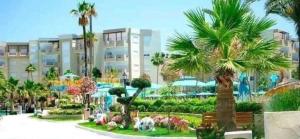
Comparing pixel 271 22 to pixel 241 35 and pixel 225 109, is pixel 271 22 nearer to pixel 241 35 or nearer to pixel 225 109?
pixel 241 35

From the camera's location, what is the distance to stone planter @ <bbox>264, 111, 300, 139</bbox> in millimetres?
11273

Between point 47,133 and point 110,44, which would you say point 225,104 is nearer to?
point 47,133

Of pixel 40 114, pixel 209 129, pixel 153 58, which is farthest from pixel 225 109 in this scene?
pixel 153 58

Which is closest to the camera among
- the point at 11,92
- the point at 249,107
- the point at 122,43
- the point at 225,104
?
the point at 225,104

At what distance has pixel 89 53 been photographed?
346 ft

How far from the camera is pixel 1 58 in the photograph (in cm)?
12312

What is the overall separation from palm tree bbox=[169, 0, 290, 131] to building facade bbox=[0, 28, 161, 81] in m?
83.0

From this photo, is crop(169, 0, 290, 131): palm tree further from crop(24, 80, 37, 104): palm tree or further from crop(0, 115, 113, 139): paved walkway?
crop(24, 80, 37, 104): palm tree

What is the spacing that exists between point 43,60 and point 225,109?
10531cm

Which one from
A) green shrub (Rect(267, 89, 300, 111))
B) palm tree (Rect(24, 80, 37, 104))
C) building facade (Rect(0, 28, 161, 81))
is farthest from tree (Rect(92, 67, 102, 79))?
green shrub (Rect(267, 89, 300, 111))

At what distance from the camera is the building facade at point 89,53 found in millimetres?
106562

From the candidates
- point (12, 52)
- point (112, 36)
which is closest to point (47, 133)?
point (112, 36)

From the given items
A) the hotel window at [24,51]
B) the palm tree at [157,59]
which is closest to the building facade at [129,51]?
the palm tree at [157,59]

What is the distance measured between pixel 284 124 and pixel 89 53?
9509 centimetres
